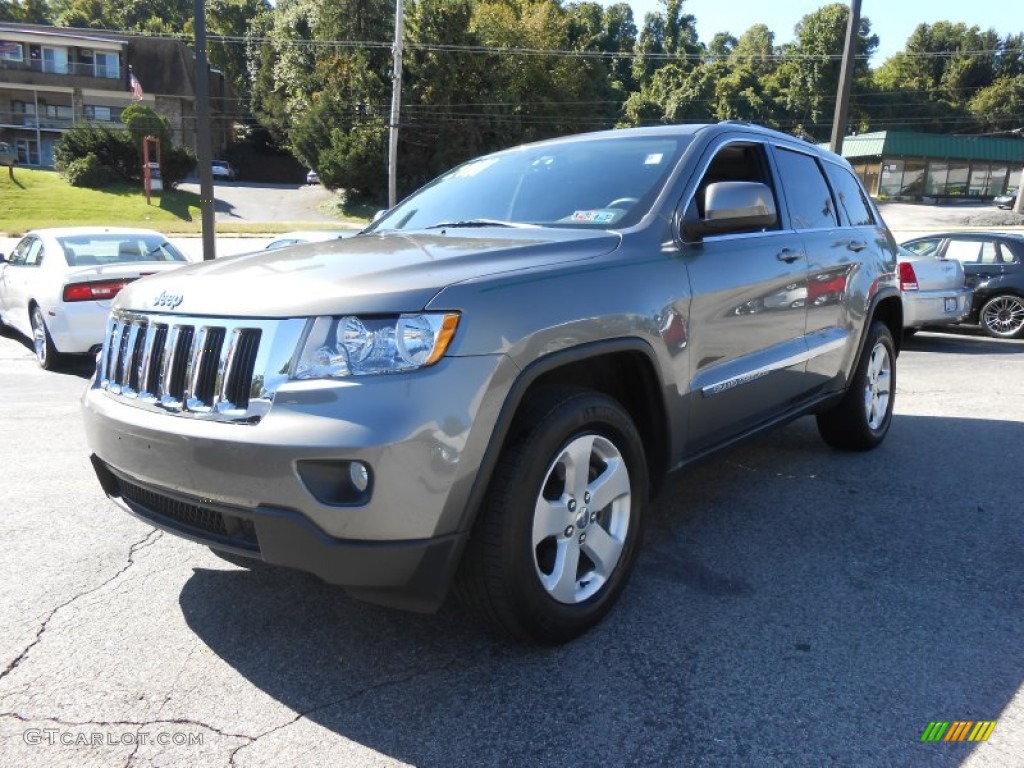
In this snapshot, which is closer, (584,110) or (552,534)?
(552,534)

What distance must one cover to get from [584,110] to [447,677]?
2134 inches

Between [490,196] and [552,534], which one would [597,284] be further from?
[490,196]

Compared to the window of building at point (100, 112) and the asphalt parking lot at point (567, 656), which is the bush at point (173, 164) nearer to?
the window of building at point (100, 112)

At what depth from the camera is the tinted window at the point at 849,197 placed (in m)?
5.02

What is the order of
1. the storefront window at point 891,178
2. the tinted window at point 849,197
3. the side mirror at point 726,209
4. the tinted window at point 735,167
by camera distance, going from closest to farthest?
the side mirror at point 726,209, the tinted window at point 735,167, the tinted window at point 849,197, the storefront window at point 891,178

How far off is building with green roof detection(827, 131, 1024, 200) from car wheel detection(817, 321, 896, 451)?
5385cm

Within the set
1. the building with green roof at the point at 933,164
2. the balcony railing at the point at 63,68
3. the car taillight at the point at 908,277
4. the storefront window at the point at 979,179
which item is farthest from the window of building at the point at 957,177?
the balcony railing at the point at 63,68

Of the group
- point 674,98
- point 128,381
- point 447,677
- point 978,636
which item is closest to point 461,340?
point 447,677

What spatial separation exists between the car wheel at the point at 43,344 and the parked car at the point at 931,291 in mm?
10081

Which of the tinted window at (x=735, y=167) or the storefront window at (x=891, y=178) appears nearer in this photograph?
the tinted window at (x=735, y=167)

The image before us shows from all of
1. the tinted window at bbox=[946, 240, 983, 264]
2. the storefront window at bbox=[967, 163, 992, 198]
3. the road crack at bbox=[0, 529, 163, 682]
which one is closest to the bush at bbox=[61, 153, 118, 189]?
the tinted window at bbox=[946, 240, 983, 264]

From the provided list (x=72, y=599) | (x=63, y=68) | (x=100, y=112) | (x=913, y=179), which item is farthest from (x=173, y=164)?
(x=913, y=179)

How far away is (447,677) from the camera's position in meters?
2.63

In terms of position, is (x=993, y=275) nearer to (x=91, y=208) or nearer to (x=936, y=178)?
(x=91, y=208)
